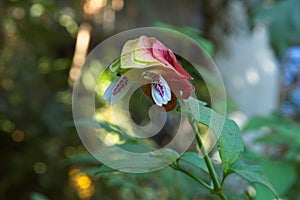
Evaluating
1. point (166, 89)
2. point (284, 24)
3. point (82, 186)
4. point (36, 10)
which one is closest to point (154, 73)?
point (166, 89)

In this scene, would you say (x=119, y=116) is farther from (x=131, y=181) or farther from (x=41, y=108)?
(x=41, y=108)

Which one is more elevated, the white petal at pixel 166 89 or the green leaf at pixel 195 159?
the white petal at pixel 166 89

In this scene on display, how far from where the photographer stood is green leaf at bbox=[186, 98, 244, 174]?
0.85ft

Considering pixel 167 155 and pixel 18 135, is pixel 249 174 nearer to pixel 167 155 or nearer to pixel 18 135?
pixel 167 155

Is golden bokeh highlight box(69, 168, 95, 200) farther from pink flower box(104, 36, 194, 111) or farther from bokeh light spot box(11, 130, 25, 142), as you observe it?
pink flower box(104, 36, 194, 111)

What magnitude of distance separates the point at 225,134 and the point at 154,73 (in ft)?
0.17

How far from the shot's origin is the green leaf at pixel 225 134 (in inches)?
10.1

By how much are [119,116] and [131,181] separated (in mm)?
334

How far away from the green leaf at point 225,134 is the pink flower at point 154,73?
1 centimetres

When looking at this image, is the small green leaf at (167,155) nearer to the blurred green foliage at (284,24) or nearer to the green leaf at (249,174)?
the green leaf at (249,174)

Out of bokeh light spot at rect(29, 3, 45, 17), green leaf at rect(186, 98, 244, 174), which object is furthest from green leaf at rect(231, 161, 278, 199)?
bokeh light spot at rect(29, 3, 45, 17)

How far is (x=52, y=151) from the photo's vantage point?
5.28ft

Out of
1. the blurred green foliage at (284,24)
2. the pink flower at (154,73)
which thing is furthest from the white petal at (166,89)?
the blurred green foliage at (284,24)

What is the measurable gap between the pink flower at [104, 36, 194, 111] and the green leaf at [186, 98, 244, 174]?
1cm
